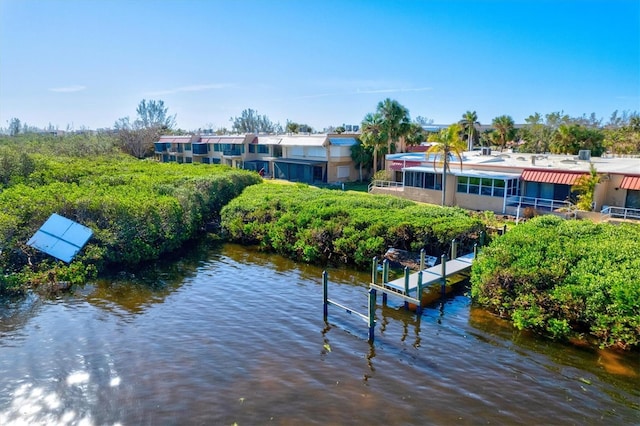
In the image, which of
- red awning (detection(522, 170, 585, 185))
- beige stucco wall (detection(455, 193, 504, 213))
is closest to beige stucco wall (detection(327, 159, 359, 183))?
beige stucco wall (detection(455, 193, 504, 213))

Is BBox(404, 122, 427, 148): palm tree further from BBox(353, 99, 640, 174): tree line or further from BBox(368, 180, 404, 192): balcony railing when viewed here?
BBox(368, 180, 404, 192): balcony railing

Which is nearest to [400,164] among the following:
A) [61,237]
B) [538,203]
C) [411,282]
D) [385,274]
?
[538,203]

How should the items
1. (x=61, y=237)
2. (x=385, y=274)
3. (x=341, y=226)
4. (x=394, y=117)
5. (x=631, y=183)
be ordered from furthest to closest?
(x=394, y=117) < (x=631, y=183) < (x=341, y=226) < (x=61, y=237) < (x=385, y=274)

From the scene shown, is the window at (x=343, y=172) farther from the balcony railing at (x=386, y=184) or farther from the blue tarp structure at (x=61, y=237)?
the blue tarp structure at (x=61, y=237)

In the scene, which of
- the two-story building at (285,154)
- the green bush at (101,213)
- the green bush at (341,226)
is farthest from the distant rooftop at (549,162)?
the green bush at (101,213)

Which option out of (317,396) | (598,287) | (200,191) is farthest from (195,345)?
(200,191)

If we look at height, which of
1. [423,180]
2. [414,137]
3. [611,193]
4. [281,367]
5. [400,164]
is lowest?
[281,367]

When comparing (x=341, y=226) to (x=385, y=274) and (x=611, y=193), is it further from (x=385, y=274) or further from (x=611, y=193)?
(x=611, y=193)
